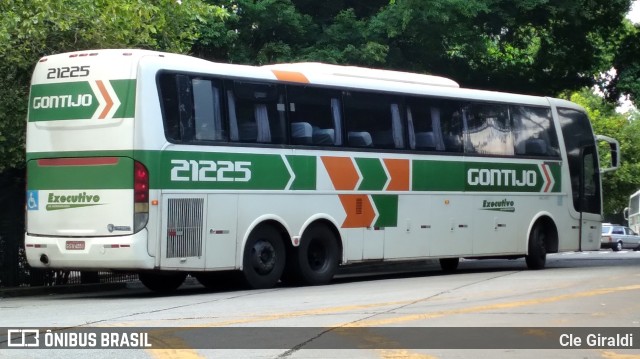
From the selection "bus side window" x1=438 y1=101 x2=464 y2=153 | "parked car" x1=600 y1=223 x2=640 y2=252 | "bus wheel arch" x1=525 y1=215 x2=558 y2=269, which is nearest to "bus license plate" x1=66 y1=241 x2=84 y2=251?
"bus side window" x1=438 y1=101 x2=464 y2=153

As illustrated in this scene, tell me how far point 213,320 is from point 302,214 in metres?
6.37

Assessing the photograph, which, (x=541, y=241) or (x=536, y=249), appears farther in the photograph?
(x=541, y=241)

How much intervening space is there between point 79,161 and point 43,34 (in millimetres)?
3113

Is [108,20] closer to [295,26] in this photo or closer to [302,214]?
[302,214]

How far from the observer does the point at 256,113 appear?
1812cm

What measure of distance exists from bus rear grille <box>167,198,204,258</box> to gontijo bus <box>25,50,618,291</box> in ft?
0.08

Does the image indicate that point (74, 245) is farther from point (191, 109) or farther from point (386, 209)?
point (386, 209)

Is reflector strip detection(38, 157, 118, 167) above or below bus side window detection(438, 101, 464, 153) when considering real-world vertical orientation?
below

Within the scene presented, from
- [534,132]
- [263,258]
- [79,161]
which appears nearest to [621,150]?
[534,132]

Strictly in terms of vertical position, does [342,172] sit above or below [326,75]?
below

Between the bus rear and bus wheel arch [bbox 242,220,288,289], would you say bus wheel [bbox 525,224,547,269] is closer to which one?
bus wheel arch [bbox 242,220,288,289]

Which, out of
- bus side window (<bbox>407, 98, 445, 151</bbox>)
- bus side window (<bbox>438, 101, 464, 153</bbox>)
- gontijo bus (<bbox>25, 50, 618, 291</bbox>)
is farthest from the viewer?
bus side window (<bbox>438, 101, 464, 153</bbox>)

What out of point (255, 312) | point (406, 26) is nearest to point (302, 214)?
point (255, 312)

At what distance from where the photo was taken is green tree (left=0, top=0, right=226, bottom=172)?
18.5 metres
